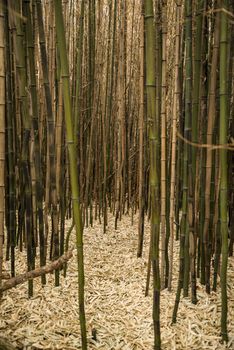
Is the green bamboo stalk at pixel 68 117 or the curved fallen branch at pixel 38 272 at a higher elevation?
the green bamboo stalk at pixel 68 117

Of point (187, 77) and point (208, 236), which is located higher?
point (187, 77)

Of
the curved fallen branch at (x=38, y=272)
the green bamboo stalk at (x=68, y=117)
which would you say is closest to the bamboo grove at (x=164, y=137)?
the green bamboo stalk at (x=68, y=117)

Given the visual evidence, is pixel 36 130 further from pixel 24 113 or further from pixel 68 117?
pixel 68 117

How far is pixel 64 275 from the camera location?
154 centimetres

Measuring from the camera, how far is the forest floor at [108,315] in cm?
118

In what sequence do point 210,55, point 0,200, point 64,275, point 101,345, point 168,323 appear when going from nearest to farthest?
point 0,200 → point 101,345 → point 168,323 → point 210,55 → point 64,275

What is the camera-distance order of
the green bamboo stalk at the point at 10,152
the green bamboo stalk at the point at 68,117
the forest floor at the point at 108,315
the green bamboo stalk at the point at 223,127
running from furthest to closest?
the green bamboo stalk at the point at 10,152, the forest floor at the point at 108,315, the green bamboo stalk at the point at 223,127, the green bamboo stalk at the point at 68,117

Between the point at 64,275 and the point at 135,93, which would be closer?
the point at 64,275

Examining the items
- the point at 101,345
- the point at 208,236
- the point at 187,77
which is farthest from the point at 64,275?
the point at 187,77

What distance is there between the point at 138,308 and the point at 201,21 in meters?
1.05

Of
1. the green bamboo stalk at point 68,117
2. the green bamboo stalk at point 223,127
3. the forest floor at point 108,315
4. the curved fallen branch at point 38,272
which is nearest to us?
the green bamboo stalk at point 68,117

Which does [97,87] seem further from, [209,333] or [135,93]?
[209,333]

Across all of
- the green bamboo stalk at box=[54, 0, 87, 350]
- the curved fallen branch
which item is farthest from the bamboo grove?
the curved fallen branch

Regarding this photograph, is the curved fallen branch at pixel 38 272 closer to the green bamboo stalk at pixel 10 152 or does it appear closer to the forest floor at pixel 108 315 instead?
the forest floor at pixel 108 315
